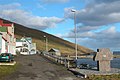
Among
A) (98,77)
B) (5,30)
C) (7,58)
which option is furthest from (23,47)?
(98,77)

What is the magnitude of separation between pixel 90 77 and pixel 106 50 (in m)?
8.97

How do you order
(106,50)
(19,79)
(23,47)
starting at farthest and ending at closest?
(23,47), (106,50), (19,79)

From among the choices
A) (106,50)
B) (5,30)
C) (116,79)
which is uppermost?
(5,30)

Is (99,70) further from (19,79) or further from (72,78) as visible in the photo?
(19,79)

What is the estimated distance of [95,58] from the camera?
1586 inches

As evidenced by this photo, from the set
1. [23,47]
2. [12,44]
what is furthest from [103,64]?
[23,47]

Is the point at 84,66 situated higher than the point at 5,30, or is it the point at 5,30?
the point at 5,30

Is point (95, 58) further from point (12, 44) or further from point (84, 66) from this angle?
point (12, 44)

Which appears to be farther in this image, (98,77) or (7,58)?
(7,58)

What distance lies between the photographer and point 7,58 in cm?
4978

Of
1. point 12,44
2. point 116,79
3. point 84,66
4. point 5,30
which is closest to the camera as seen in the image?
point 116,79

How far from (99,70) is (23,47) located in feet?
271

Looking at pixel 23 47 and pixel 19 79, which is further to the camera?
pixel 23 47

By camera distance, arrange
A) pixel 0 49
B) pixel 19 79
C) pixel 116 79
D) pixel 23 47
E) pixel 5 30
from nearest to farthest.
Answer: pixel 19 79 → pixel 116 79 → pixel 0 49 → pixel 5 30 → pixel 23 47
